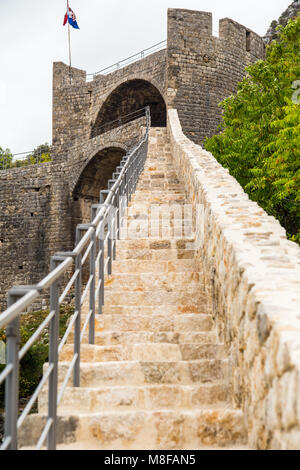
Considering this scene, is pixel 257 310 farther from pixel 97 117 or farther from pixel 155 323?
pixel 97 117

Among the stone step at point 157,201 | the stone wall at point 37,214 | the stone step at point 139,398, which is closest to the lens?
the stone step at point 139,398

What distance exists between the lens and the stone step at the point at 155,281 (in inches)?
168

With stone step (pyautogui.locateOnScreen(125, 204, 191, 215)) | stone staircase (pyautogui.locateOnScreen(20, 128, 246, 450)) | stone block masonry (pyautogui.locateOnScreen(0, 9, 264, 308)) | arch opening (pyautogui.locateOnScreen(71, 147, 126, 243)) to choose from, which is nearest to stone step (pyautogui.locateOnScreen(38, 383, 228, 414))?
stone staircase (pyautogui.locateOnScreen(20, 128, 246, 450))

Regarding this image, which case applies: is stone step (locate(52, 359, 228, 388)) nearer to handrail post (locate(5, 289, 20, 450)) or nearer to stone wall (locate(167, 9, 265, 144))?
handrail post (locate(5, 289, 20, 450))

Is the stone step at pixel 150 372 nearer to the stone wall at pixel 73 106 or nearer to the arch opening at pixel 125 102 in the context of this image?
the arch opening at pixel 125 102

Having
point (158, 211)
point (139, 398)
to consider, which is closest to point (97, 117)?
point (158, 211)

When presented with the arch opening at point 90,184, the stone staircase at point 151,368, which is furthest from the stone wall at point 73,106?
the stone staircase at point 151,368

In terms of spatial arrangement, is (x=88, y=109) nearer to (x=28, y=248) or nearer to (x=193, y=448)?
(x=28, y=248)

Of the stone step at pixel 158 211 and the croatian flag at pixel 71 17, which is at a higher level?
the croatian flag at pixel 71 17

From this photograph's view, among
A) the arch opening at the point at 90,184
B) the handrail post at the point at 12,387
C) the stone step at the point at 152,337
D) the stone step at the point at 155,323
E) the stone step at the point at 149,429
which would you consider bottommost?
the stone step at the point at 149,429

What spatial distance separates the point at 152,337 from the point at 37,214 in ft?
52.7

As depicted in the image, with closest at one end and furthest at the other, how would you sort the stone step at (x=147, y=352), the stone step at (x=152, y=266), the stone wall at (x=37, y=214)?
1. the stone step at (x=147, y=352)
2. the stone step at (x=152, y=266)
3. the stone wall at (x=37, y=214)

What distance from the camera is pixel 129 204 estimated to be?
7.33m

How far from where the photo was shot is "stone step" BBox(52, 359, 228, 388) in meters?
2.88
